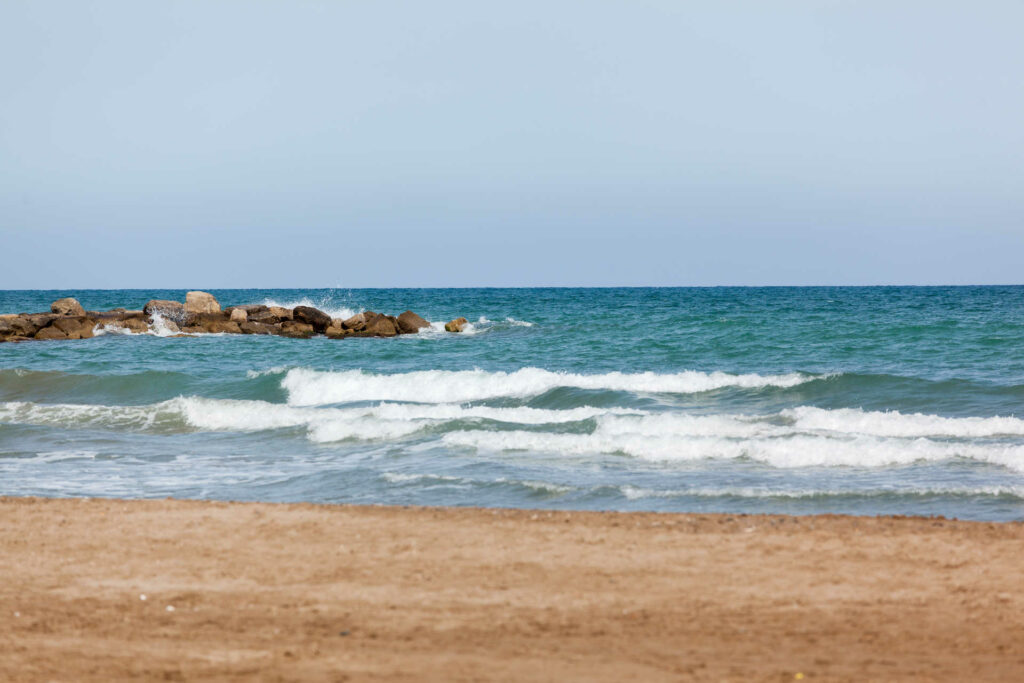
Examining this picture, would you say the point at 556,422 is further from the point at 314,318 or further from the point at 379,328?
the point at 314,318

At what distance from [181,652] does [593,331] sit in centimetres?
3230

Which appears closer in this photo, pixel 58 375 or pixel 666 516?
pixel 666 516

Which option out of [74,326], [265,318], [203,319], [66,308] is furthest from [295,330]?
[66,308]

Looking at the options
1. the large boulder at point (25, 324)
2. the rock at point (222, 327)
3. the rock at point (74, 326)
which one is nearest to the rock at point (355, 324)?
the rock at point (222, 327)

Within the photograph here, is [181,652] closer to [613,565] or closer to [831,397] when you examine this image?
[613,565]

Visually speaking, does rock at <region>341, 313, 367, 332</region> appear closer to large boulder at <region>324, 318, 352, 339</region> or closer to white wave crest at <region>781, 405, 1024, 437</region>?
large boulder at <region>324, 318, 352, 339</region>

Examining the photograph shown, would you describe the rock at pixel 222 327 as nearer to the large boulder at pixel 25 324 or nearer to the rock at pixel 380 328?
the rock at pixel 380 328

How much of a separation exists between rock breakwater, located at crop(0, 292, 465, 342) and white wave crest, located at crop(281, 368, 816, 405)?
1532 cm

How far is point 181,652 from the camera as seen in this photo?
5.27 metres

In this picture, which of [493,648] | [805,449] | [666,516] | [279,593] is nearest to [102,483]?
[279,593]

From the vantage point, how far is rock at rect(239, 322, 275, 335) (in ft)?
129

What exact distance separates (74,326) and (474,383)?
23408mm

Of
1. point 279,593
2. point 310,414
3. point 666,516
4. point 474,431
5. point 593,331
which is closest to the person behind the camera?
point 279,593

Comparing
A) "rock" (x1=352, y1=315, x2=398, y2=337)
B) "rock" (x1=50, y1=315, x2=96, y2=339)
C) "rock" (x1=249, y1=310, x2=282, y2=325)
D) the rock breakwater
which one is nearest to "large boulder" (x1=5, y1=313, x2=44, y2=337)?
the rock breakwater
